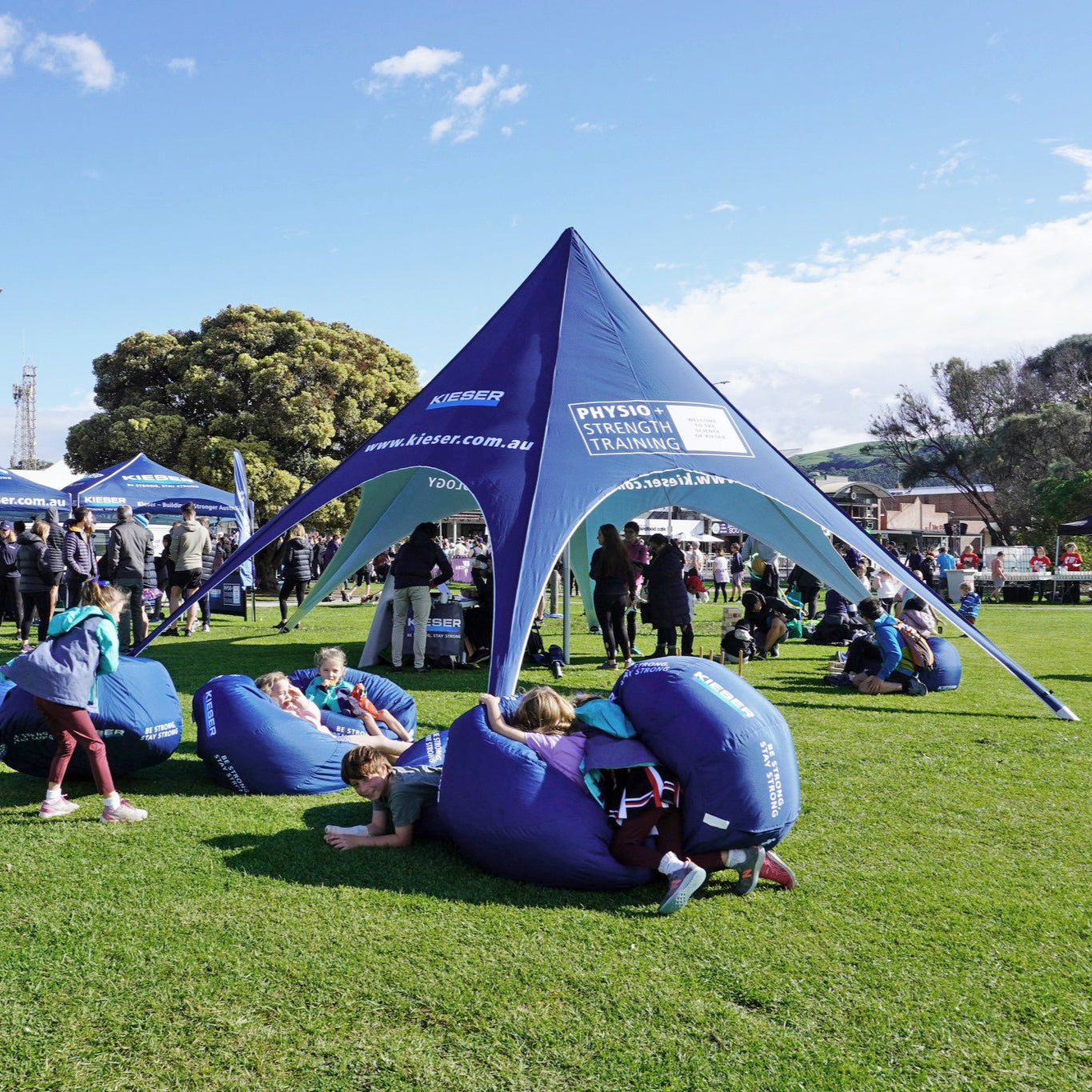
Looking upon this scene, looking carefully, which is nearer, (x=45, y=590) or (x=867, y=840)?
(x=867, y=840)

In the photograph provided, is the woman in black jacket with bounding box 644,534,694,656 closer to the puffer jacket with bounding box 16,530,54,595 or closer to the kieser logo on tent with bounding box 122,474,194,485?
the puffer jacket with bounding box 16,530,54,595

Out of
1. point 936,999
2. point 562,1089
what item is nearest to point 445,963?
point 562,1089

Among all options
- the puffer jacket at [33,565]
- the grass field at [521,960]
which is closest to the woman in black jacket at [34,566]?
the puffer jacket at [33,565]

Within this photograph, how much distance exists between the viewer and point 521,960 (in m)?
3.83

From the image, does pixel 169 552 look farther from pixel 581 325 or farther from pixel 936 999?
pixel 936 999

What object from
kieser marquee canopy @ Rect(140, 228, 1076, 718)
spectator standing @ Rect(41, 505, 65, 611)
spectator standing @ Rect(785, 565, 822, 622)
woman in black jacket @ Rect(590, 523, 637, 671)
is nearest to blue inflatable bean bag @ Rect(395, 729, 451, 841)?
kieser marquee canopy @ Rect(140, 228, 1076, 718)

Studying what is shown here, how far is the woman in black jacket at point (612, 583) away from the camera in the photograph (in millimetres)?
11664

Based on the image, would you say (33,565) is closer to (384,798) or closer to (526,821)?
(384,798)

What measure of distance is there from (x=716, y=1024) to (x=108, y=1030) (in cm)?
215

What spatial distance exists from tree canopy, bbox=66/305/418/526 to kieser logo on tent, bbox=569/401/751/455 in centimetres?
1766

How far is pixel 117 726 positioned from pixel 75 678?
26.4 inches

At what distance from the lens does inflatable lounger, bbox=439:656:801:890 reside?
4371mm

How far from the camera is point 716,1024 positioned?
3.36 m

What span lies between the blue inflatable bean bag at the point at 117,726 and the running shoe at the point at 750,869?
12.7 feet
